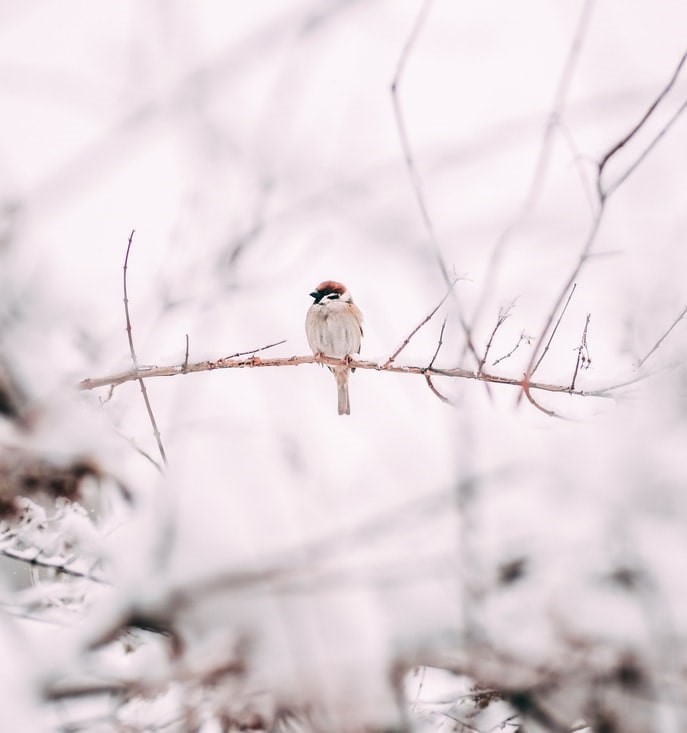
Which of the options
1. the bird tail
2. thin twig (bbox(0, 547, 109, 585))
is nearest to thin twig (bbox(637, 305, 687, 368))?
thin twig (bbox(0, 547, 109, 585))

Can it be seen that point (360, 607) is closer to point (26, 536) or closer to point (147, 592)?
point (147, 592)

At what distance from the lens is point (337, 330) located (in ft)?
24.2

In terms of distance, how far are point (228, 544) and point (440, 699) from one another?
2.34 feet

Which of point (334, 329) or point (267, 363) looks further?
point (334, 329)

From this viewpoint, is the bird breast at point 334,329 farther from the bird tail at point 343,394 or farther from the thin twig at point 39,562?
the thin twig at point 39,562

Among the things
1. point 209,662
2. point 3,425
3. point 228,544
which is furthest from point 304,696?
point 3,425

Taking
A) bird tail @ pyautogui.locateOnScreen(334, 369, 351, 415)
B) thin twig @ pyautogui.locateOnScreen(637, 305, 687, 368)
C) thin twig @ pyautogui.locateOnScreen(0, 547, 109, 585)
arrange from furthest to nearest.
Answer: bird tail @ pyautogui.locateOnScreen(334, 369, 351, 415) → thin twig @ pyautogui.locateOnScreen(637, 305, 687, 368) → thin twig @ pyautogui.locateOnScreen(0, 547, 109, 585)

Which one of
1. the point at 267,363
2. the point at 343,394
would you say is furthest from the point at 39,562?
the point at 343,394

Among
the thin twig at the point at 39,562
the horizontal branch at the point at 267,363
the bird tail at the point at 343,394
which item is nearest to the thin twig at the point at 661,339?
the horizontal branch at the point at 267,363

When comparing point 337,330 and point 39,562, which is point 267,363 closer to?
point 39,562

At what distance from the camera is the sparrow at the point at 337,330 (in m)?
7.33

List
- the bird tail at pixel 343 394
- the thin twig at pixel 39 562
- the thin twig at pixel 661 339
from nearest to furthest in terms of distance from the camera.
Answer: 1. the thin twig at pixel 39 562
2. the thin twig at pixel 661 339
3. the bird tail at pixel 343 394

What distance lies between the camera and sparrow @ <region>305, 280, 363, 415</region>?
24.1 ft

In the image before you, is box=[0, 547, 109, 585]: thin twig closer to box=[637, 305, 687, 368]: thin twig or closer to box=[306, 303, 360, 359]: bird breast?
box=[637, 305, 687, 368]: thin twig
